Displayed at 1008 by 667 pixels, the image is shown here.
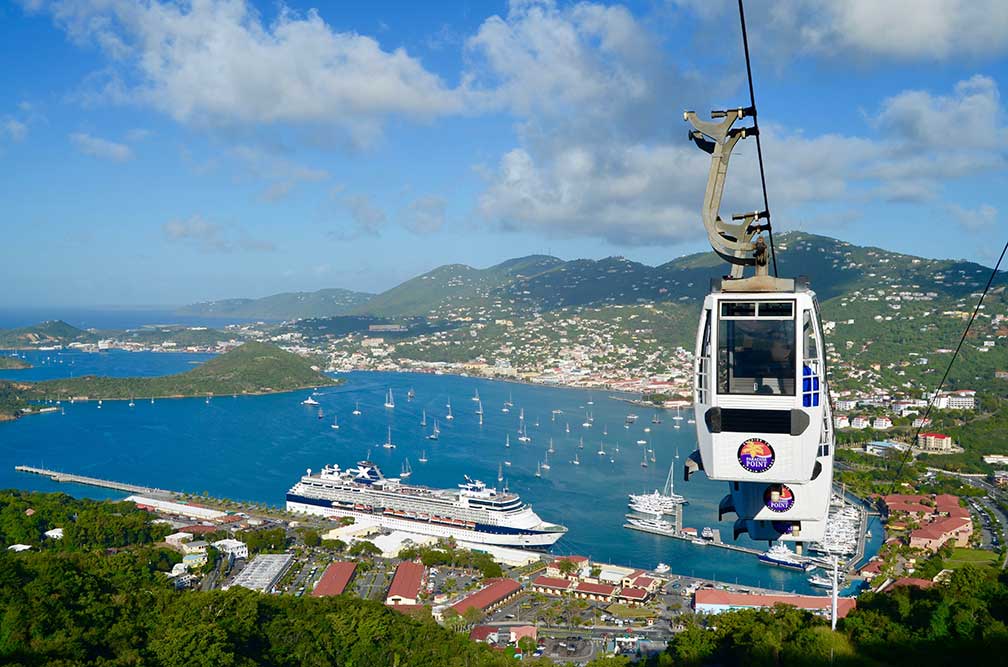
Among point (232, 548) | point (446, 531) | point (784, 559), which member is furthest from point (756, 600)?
point (232, 548)

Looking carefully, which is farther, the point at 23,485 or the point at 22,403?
the point at 22,403

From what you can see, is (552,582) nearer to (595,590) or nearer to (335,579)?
(595,590)

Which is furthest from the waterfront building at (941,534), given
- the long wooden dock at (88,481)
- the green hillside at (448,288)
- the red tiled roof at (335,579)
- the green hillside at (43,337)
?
the green hillside at (448,288)

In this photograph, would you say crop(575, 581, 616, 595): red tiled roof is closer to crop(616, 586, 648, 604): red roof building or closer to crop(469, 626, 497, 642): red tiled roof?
crop(616, 586, 648, 604): red roof building

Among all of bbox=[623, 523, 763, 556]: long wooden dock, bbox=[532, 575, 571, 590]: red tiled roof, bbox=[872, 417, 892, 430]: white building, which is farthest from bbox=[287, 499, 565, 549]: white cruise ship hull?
bbox=[872, 417, 892, 430]: white building

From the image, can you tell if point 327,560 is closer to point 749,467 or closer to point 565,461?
point 565,461

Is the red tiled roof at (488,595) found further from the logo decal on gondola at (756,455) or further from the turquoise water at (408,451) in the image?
the logo decal on gondola at (756,455)

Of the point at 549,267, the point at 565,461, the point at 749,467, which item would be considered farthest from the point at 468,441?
the point at 549,267
